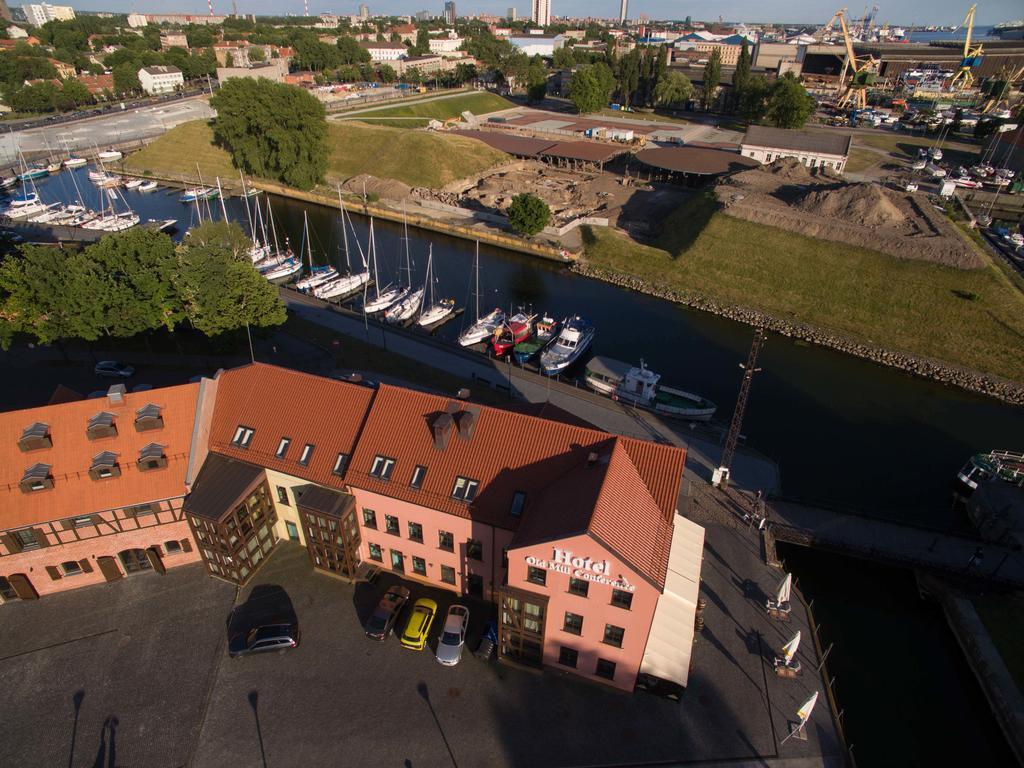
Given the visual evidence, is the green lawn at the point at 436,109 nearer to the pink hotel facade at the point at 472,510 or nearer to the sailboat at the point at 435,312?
the sailboat at the point at 435,312

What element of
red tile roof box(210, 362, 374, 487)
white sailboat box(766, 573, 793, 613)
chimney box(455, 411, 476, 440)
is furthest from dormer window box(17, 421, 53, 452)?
white sailboat box(766, 573, 793, 613)

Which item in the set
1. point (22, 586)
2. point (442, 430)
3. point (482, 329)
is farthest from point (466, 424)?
point (482, 329)

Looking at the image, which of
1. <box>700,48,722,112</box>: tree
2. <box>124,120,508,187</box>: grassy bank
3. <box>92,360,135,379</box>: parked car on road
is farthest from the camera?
<box>700,48,722,112</box>: tree

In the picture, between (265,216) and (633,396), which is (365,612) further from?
(265,216)

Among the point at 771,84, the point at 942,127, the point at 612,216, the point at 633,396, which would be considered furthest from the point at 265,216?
the point at 942,127

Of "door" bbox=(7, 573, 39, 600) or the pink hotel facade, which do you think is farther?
"door" bbox=(7, 573, 39, 600)

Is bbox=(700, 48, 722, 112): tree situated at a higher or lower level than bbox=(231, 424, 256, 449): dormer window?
higher

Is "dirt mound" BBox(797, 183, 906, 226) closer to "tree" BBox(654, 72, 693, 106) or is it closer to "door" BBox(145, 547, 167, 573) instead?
"door" BBox(145, 547, 167, 573)
